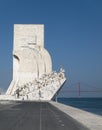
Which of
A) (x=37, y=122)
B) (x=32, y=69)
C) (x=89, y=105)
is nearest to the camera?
(x=37, y=122)

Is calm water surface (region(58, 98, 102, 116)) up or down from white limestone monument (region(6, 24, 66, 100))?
down

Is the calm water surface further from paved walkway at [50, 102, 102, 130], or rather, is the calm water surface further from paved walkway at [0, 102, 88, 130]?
paved walkway at [0, 102, 88, 130]

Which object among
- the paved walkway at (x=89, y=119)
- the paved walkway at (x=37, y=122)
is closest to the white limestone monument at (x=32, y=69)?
the paved walkway at (x=89, y=119)

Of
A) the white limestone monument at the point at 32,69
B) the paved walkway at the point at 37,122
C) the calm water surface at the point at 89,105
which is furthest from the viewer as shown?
the white limestone monument at the point at 32,69

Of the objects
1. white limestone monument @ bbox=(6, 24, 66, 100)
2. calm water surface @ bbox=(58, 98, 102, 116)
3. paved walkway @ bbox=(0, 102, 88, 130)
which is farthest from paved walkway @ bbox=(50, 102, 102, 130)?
white limestone monument @ bbox=(6, 24, 66, 100)

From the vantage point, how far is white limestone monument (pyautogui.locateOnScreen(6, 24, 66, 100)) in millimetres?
64875

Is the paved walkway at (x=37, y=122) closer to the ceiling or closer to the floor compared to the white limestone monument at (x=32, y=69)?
closer to the floor

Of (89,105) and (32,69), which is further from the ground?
(32,69)

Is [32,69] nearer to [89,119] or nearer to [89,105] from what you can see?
[89,105]

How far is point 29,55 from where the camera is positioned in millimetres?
71500

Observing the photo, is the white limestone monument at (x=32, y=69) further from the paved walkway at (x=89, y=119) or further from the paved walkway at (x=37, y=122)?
the paved walkway at (x=37, y=122)

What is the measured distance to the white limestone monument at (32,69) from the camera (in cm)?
6488

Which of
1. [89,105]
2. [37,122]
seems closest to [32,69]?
[89,105]

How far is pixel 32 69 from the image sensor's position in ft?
235
